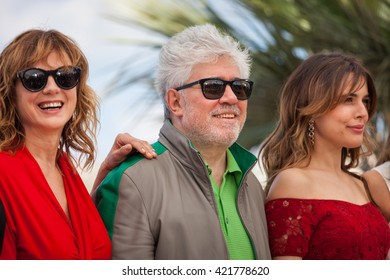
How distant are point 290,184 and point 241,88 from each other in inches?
19.0

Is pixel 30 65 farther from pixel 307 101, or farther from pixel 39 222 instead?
pixel 307 101

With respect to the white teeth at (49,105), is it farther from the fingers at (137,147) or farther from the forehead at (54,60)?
the fingers at (137,147)

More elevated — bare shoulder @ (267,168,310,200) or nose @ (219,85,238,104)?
nose @ (219,85,238,104)

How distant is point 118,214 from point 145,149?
299 mm

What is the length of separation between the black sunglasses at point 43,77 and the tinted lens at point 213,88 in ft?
1.83

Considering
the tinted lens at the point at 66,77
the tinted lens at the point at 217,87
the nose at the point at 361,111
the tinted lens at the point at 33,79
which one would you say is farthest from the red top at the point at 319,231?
the tinted lens at the point at 33,79

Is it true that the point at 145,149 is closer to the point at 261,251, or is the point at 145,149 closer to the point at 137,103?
the point at 261,251

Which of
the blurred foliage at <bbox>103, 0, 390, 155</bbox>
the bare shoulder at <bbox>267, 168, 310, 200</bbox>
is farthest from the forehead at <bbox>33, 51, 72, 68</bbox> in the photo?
the blurred foliage at <bbox>103, 0, 390, 155</bbox>

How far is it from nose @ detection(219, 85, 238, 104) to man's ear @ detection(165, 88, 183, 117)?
183 millimetres

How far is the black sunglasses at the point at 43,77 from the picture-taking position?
107 inches

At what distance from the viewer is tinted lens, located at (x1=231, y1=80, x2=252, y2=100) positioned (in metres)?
3.06

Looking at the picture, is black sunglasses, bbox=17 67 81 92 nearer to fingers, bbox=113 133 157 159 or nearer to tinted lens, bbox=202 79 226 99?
fingers, bbox=113 133 157 159
